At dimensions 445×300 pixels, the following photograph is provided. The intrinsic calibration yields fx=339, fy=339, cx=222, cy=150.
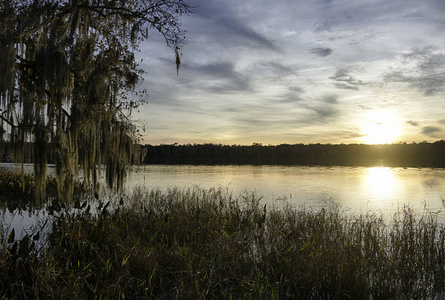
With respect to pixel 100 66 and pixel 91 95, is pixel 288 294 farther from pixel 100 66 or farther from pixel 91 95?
pixel 100 66

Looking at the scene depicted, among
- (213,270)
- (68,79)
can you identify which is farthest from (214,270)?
(68,79)

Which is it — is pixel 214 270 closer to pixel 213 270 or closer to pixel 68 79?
pixel 213 270

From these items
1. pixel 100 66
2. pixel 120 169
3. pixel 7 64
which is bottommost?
pixel 120 169

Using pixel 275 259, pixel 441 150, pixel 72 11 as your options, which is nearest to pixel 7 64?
pixel 72 11

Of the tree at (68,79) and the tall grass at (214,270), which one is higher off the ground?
the tree at (68,79)

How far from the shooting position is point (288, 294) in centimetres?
517

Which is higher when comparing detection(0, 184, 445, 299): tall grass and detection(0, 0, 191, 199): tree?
detection(0, 0, 191, 199): tree

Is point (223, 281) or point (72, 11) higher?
point (72, 11)

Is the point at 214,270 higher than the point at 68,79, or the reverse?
the point at 68,79

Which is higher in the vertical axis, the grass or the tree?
the tree

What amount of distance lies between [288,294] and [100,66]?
23.2 feet

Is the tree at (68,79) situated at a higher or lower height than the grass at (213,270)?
higher

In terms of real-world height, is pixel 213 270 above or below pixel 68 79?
below

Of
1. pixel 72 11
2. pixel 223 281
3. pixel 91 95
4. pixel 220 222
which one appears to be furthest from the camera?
pixel 220 222
